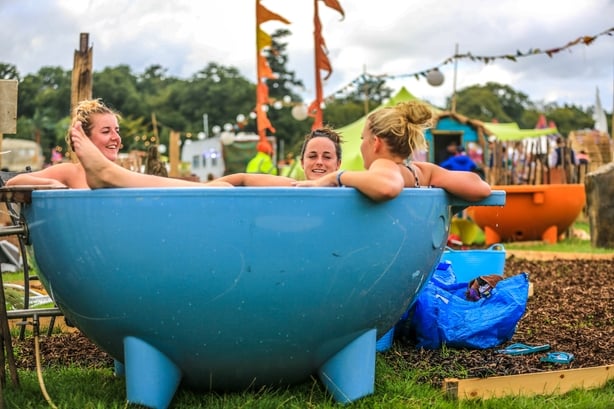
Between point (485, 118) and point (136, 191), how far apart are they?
68.5 m

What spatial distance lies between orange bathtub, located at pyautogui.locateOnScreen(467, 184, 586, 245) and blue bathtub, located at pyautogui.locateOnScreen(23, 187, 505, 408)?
799 cm

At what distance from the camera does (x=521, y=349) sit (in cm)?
347

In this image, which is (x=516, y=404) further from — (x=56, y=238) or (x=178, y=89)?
(x=178, y=89)

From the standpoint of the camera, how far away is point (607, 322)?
4.31 meters

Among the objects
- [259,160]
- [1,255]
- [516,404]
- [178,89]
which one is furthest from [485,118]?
[516,404]

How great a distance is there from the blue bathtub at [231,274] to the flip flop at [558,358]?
942 mm

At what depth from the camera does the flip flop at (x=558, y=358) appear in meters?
3.23

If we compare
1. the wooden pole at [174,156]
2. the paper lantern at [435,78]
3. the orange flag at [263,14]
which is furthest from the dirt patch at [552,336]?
the paper lantern at [435,78]

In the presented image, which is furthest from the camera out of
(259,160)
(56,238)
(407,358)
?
(259,160)

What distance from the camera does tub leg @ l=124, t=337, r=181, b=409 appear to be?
2.45 metres

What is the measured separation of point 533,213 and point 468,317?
23.8ft

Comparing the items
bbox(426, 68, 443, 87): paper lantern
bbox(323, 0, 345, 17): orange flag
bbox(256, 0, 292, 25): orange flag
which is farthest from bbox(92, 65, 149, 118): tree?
bbox(323, 0, 345, 17): orange flag

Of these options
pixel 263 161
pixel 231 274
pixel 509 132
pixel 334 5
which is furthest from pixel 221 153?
pixel 231 274

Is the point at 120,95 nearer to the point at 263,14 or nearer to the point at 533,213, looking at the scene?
the point at 263,14
